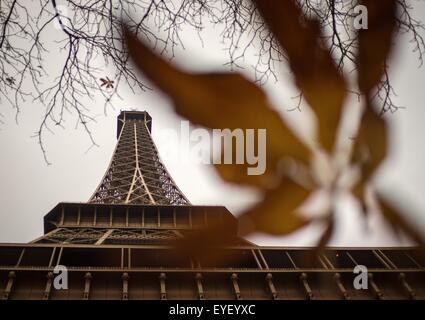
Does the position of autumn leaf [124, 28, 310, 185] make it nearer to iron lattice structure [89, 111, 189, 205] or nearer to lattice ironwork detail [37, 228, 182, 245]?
lattice ironwork detail [37, 228, 182, 245]

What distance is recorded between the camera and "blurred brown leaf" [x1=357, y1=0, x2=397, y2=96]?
4.87ft

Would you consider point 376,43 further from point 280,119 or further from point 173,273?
point 173,273

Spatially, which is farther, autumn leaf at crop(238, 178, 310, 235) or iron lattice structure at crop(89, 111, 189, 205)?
iron lattice structure at crop(89, 111, 189, 205)

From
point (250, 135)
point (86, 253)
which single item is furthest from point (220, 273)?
point (250, 135)

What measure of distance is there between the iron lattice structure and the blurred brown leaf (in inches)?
1025

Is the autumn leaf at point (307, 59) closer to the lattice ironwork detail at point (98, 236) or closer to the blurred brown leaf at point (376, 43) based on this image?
the blurred brown leaf at point (376, 43)

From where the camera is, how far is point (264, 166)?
157 centimetres

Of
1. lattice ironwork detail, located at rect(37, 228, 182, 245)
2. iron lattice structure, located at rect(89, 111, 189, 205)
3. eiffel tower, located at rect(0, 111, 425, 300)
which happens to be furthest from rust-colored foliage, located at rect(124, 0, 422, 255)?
iron lattice structure, located at rect(89, 111, 189, 205)

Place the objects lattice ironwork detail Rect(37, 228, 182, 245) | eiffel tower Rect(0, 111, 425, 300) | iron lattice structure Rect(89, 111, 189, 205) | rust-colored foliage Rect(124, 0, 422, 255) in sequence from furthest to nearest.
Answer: iron lattice structure Rect(89, 111, 189, 205) < lattice ironwork detail Rect(37, 228, 182, 245) < eiffel tower Rect(0, 111, 425, 300) < rust-colored foliage Rect(124, 0, 422, 255)

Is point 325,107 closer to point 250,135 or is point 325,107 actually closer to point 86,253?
point 250,135

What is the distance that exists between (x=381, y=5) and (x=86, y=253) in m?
14.1
